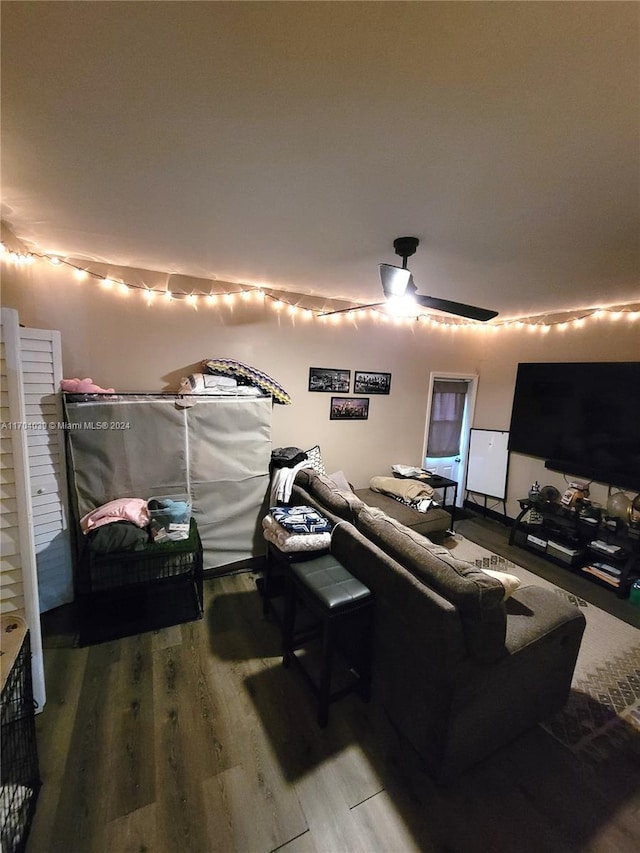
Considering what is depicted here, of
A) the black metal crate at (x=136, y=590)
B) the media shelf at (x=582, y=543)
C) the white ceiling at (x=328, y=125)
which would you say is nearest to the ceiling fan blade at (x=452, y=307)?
the white ceiling at (x=328, y=125)

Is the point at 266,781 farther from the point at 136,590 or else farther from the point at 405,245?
the point at 405,245

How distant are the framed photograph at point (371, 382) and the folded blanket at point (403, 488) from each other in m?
1.09

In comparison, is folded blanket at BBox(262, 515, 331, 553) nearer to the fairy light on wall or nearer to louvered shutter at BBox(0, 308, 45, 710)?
louvered shutter at BBox(0, 308, 45, 710)

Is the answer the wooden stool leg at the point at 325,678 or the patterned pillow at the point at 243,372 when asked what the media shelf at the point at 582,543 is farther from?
the patterned pillow at the point at 243,372

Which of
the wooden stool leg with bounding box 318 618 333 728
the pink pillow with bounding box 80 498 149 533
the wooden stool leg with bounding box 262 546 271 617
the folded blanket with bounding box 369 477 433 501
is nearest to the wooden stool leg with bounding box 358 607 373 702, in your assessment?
the wooden stool leg with bounding box 318 618 333 728

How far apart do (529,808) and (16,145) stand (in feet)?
11.5

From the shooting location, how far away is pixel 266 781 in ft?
5.16

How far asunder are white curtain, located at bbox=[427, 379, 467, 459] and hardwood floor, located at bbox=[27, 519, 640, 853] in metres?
3.42

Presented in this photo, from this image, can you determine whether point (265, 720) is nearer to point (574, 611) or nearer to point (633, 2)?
point (574, 611)

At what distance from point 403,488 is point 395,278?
2586 millimetres

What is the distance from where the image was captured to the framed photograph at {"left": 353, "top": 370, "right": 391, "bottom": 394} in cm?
409

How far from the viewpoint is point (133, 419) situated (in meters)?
2.64

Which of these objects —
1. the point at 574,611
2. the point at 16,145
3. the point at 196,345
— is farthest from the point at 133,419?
Answer: the point at 574,611

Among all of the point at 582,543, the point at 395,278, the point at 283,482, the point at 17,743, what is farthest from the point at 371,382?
Result: the point at 17,743
